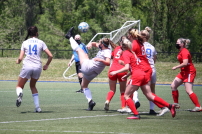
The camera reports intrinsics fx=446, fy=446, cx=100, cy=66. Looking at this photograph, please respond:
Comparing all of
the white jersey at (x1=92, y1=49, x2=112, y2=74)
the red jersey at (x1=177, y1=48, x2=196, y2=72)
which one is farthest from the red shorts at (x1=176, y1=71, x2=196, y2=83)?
the white jersey at (x1=92, y1=49, x2=112, y2=74)

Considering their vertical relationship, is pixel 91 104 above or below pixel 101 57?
below

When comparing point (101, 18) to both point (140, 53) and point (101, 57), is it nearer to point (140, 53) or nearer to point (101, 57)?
point (101, 57)

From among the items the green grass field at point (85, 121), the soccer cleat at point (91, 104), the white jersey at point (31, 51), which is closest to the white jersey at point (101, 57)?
the soccer cleat at point (91, 104)

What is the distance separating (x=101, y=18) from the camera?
1946 inches

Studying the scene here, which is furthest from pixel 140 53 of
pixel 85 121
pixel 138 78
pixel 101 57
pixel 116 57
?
pixel 85 121

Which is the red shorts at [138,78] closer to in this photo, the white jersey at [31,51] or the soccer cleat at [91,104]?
the soccer cleat at [91,104]

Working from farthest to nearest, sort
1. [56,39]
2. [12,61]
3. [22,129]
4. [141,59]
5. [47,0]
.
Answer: [47,0]
[56,39]
[12,61]
[141,59]
[22,129]

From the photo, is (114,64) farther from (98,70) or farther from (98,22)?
(98,22)

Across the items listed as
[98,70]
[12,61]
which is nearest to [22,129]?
[98,70]

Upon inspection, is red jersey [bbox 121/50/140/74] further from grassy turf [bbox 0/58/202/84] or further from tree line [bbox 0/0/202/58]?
tree line [bbox 0/0/202/58]

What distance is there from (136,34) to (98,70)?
6.15 ft

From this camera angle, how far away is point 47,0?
54.1m

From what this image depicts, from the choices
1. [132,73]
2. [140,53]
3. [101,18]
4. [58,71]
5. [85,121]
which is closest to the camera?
[85,121]

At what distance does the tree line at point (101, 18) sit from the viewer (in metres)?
48.0
